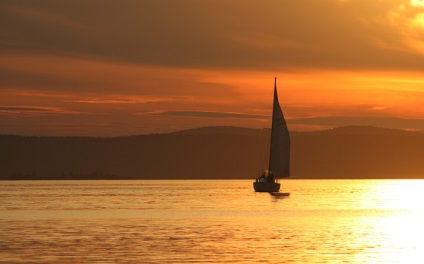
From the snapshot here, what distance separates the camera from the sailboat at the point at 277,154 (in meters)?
132

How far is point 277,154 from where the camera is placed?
131750 mm

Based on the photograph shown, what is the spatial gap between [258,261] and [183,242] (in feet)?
36.2

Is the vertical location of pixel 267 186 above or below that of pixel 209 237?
above


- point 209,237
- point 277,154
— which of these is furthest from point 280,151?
point 209,237

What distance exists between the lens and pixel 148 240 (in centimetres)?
5894

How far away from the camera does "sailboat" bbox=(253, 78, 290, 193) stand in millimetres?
131500

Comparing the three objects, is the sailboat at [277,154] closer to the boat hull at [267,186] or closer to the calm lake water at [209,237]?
the boat hull at [267,186]

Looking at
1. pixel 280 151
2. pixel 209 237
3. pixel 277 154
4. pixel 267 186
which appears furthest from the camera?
pixel 267 186

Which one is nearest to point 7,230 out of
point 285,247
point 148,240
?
point 148,240

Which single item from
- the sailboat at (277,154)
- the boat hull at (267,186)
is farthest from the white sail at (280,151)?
the boat hull at (267,186)

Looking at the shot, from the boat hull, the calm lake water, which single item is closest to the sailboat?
the boat hull

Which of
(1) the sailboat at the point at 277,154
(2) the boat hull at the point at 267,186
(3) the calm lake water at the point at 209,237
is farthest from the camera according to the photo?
(2) the boat hull at the point at 267,186

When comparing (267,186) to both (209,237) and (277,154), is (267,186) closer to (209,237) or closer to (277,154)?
(277,154)

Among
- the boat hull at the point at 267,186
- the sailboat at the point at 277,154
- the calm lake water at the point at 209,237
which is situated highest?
the sailboat at the point at 277,154
